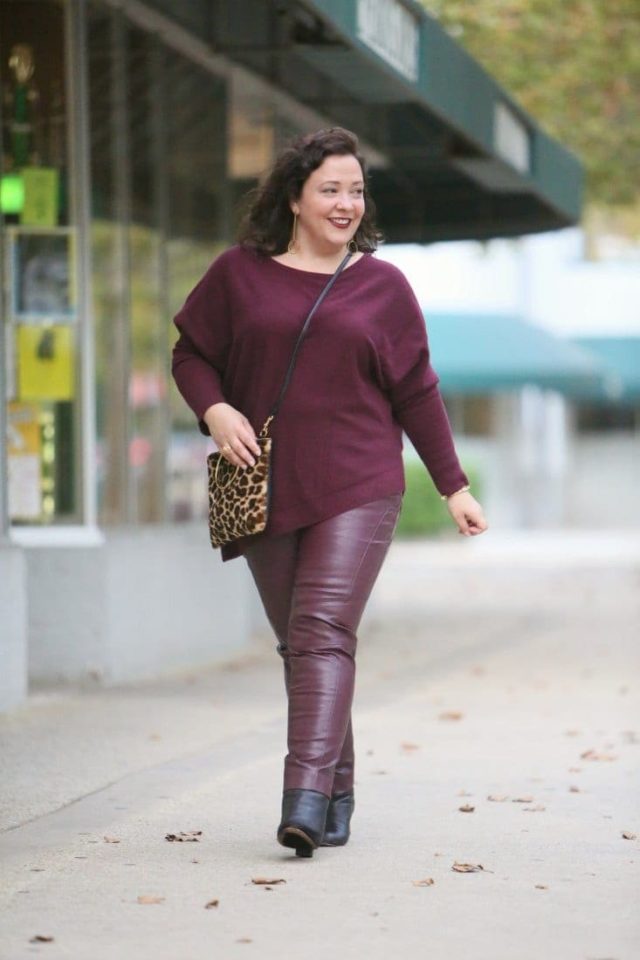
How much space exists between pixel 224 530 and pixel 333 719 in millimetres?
571

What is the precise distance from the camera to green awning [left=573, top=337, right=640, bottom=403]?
33438 millimetres

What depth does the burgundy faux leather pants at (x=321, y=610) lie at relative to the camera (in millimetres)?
5203

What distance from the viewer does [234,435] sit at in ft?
17.1

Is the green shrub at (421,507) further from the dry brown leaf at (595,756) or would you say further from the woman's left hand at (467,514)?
the woman's left hand at (467,514)

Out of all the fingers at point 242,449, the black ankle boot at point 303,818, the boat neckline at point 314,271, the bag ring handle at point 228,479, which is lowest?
the black ankle boot at point 303,818

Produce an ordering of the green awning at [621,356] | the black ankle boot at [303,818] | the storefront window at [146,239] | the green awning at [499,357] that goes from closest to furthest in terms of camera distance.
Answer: the black ankle boot at [303,818], the storefront window at [146,239], the green awning at [499,357], the green awning at [621,356]

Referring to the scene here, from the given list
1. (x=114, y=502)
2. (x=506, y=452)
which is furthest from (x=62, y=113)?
(x=506, y=452)

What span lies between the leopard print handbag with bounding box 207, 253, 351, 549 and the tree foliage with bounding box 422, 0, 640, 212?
11283mm

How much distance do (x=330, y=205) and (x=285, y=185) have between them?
18 cm

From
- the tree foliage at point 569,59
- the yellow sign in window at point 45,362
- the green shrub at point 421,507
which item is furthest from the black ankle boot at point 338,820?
the green shrub at point 421,507

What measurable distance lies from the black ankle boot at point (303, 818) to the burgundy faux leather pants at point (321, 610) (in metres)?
0.02

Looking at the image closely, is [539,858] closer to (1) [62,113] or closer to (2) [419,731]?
(2) [419,731]

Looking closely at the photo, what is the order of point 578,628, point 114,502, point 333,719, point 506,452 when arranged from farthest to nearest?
point 506,452, point 578,628, point 114,502, point 333,719

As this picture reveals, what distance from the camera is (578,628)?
13836mm
